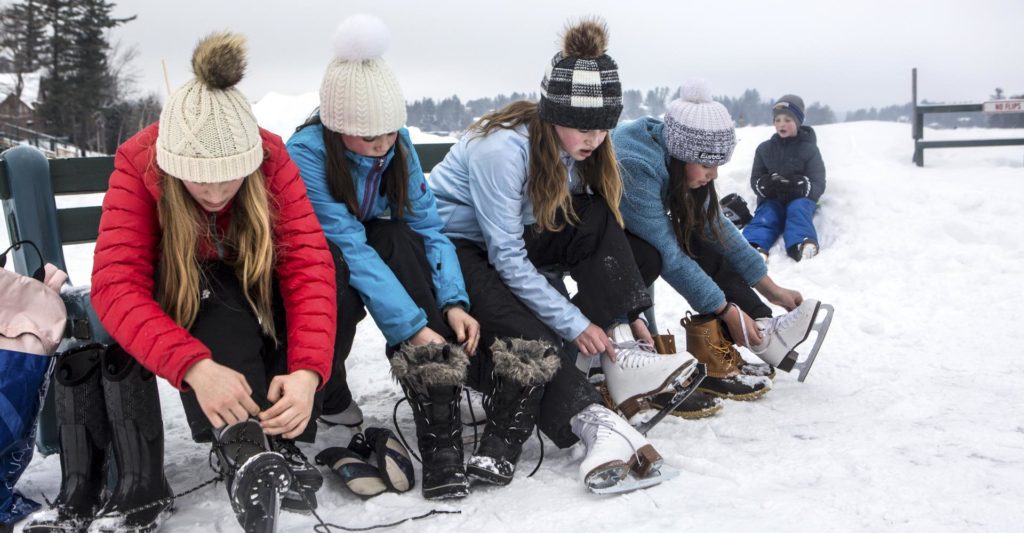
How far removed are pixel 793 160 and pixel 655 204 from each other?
13.5 feet

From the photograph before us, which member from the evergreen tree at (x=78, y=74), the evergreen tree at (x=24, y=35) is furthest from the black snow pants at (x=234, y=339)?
the evergreen tree at (x=24, y=35)

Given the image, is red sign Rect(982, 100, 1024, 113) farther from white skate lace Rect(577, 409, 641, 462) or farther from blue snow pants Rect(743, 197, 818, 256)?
white skate lace Rect(577, 409, 641, 462)

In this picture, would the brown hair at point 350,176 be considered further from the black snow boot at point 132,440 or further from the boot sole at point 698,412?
the boot sole at point 698,412

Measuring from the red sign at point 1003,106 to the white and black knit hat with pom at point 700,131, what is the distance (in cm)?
840

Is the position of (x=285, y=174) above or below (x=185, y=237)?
above

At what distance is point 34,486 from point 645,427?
2054 millimetres

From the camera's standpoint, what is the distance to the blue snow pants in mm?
6297

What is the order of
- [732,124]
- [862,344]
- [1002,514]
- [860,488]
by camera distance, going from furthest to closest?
1. [862,344]
2. [732,124]
3. [860,488]
4. [1002,514]

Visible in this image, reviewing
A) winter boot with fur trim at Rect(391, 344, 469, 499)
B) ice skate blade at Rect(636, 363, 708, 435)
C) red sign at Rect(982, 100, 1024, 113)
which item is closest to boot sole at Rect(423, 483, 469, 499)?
winter boot with fur trim at Rect(391, 344, 469, 499)

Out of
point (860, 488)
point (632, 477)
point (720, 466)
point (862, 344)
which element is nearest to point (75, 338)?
point (632, 477)

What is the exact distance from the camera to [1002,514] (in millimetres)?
2098

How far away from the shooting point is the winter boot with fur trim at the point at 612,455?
2.37 m

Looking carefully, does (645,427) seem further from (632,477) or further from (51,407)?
(51,407)

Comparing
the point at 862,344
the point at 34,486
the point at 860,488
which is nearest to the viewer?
the point at 860,488
